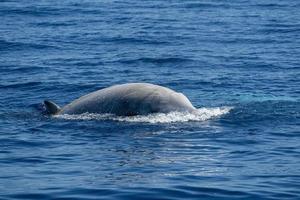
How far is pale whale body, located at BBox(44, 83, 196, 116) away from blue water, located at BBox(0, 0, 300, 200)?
339 millimetres

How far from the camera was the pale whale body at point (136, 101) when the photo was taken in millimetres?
23812

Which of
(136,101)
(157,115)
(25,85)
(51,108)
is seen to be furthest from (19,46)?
(157,115)

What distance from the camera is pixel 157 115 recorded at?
23.7 metres

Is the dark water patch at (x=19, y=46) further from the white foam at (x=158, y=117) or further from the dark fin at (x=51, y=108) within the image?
the white foam at (x=158, y=117)

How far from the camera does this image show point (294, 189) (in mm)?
16719

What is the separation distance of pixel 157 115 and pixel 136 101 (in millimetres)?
770

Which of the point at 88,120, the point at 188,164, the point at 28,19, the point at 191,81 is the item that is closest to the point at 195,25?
the point at 28,19

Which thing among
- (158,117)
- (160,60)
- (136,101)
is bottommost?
(160,60)

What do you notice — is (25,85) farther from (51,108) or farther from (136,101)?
(136,101)

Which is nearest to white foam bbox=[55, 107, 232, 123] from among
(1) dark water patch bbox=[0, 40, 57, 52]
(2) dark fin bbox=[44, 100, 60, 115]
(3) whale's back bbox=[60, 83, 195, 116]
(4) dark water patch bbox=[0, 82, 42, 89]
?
(3) whale's back bbox=[60, 83, 195, 116]

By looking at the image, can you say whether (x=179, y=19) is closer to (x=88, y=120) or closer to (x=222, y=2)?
(x=222, y=2)

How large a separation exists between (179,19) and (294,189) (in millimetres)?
40010

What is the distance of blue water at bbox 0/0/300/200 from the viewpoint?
17.2 metres

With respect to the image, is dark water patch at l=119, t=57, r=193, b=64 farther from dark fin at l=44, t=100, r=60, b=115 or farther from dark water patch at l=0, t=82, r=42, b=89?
dark fin at l=44, t=100, r=60, b=115
